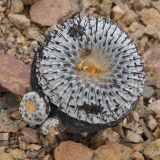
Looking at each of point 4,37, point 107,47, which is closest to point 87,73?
point 107,47

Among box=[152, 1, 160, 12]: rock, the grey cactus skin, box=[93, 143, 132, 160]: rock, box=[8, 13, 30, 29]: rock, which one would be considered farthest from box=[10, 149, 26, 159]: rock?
box=[152, 1, 160, 12]: rock

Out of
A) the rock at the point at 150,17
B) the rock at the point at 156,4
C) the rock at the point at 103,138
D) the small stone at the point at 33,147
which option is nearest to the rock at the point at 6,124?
the small stone at the point at 33,147

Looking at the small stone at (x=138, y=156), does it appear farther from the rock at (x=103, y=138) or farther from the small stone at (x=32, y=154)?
the small stone at (x=32, y=154)

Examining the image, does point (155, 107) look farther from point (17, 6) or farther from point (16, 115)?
point (17, 6)

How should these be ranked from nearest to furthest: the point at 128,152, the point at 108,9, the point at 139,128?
the point at 128,152
the point at 139,128
the point at 108,9

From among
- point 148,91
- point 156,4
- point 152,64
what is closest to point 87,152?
point 148,91

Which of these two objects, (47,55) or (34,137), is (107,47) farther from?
(34,137)

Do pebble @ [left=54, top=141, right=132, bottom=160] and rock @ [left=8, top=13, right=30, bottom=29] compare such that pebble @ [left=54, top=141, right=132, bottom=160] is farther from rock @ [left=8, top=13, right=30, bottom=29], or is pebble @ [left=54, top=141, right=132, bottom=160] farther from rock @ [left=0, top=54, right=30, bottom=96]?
rock @ [left=8, top=13, right=30, bottom=29]
